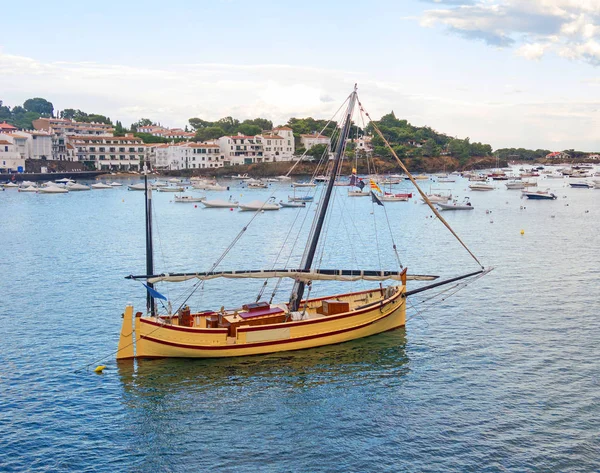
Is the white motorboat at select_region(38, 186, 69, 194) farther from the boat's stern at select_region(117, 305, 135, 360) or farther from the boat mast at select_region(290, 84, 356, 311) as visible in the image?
the boat's stern at select_region(117, 305, 135, 360)

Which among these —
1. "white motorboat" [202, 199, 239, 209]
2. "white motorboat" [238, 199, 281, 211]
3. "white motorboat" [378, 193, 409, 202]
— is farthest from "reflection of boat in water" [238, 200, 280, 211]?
"white motorboat" [378, 193, 409, 202]

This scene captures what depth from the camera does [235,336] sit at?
106 feet

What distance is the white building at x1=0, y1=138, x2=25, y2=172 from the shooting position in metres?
196

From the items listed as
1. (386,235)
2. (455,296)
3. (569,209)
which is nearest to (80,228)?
(386,235)

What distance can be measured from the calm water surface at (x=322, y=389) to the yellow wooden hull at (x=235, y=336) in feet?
2.08

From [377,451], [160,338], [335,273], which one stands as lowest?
[377,451]

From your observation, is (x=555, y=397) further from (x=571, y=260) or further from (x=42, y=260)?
(x=42, y=260)

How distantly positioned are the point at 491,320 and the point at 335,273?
454 inches

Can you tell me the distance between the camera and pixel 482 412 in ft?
86.6

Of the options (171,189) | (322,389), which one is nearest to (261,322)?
(322,389)

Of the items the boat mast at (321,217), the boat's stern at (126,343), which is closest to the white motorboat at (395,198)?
the boat mast at (321,217)

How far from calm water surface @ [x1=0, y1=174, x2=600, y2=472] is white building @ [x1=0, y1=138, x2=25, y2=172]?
157211mm

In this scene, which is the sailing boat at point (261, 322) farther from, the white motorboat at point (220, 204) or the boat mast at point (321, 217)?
the white motorboat at point (220, 204)

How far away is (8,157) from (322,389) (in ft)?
642
